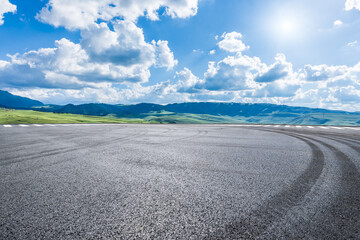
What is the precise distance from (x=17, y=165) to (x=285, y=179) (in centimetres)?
706

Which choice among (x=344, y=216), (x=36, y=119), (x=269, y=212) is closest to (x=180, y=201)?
(x=269, y=212)

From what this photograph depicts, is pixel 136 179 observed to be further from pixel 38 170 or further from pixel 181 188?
pixel 38 170

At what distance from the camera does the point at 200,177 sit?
13.3 feet

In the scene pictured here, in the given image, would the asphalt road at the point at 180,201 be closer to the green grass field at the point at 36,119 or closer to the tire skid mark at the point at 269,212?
the tire skid mark at the point at 269,212

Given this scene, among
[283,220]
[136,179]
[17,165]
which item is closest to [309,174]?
[283,220]

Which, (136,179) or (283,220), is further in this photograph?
(136,179)

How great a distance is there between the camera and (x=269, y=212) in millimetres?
2523

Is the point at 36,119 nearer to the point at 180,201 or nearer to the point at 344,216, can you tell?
the point at 180,201

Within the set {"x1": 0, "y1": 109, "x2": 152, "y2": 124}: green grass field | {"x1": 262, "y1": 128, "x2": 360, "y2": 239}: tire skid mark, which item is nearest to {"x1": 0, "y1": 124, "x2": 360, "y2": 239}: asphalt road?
{"x1": 262, "y1": 128, "x2": 360, "y2": 239}: tire skid mark

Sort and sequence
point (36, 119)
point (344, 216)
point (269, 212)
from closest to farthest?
point (344, 216) < point (269, 212) < point (36, 119)

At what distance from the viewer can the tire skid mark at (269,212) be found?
2088 mm

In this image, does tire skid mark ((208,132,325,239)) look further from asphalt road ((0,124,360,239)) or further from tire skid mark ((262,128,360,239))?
tire skid mark ((262,128,360,239))

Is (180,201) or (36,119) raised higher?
(180,201)

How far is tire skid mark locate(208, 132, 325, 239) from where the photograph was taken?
2.09 metres
